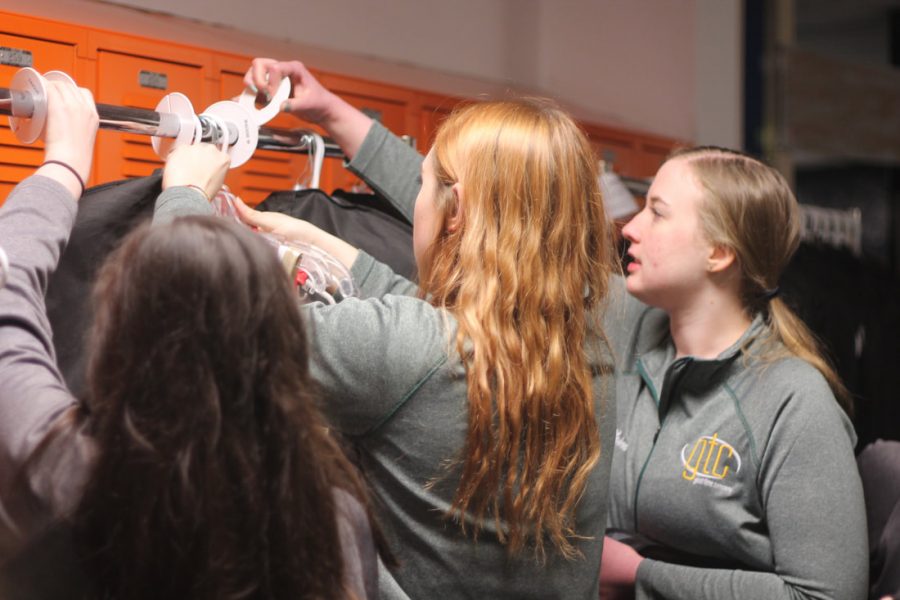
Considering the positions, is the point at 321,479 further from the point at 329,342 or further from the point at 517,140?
the point at 517,140

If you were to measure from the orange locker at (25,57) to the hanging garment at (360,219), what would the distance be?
382 millimetres

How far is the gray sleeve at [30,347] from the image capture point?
992 millimetres

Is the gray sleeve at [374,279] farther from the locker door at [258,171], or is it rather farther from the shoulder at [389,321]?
the locker door at [258,171]

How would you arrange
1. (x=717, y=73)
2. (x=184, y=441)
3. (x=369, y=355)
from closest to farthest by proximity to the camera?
(x=184, y=441) → (x=369, y=355) → (x=717, y=73)

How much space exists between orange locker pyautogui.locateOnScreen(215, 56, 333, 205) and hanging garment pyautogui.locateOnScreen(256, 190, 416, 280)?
8.4 inches

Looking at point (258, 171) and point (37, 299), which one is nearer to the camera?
point (37, 299)

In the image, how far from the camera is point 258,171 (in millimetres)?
1953

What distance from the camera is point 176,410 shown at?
943mm

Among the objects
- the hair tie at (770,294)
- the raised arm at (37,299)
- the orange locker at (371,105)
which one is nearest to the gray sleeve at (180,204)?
the raised arm at (37,299)

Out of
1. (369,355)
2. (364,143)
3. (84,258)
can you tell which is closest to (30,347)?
(84,258)

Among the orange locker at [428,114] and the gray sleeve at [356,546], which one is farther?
the orange locker at [428,114]

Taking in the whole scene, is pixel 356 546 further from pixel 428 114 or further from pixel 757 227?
pixel 428 114

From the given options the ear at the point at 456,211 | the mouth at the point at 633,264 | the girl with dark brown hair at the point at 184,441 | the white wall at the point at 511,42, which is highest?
the white wall at the point at 511,42

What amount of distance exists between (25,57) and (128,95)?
0.21 m
